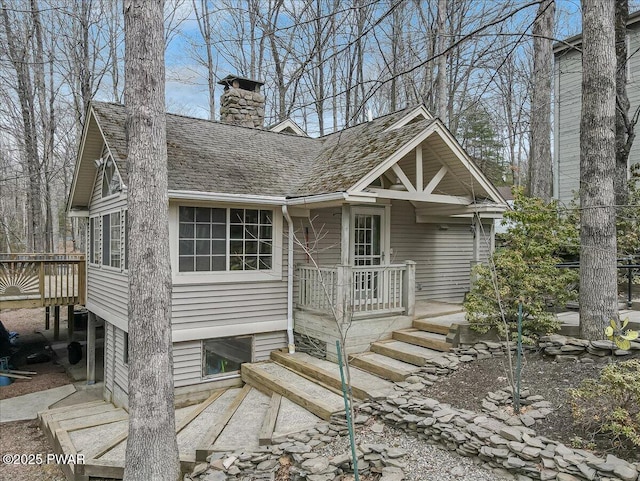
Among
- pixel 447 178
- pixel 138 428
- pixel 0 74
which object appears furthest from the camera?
pixel 0 74

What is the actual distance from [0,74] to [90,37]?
398 centimetres

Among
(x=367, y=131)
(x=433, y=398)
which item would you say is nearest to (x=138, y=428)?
(x=433, y=398)

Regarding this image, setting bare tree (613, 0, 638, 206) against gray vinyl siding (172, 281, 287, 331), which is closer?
gray vinyl siding (172, 281, 287, 331)

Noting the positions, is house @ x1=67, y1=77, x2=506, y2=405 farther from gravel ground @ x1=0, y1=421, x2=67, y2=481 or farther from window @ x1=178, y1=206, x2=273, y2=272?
gravel ground @ x1=0, y1=421, x2=67, y2=481

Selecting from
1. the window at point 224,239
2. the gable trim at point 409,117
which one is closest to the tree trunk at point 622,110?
the gable trim at point 409,117

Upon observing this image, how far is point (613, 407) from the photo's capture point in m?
3.93

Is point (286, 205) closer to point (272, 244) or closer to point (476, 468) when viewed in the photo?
point (272, 244)

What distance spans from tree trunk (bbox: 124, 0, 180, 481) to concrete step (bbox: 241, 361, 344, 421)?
1.79 meters

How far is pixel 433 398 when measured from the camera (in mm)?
5199

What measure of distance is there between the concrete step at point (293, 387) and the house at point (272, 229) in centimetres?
56

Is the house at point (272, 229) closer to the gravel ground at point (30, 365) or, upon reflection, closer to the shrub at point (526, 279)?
the shrub at point (526, 279)

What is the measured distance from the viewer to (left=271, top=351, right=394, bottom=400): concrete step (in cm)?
567

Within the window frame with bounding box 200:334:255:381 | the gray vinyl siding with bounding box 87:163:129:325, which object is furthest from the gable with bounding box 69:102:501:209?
the window frame with bounding box 200:334:255:381

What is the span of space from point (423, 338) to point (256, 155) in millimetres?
5254
